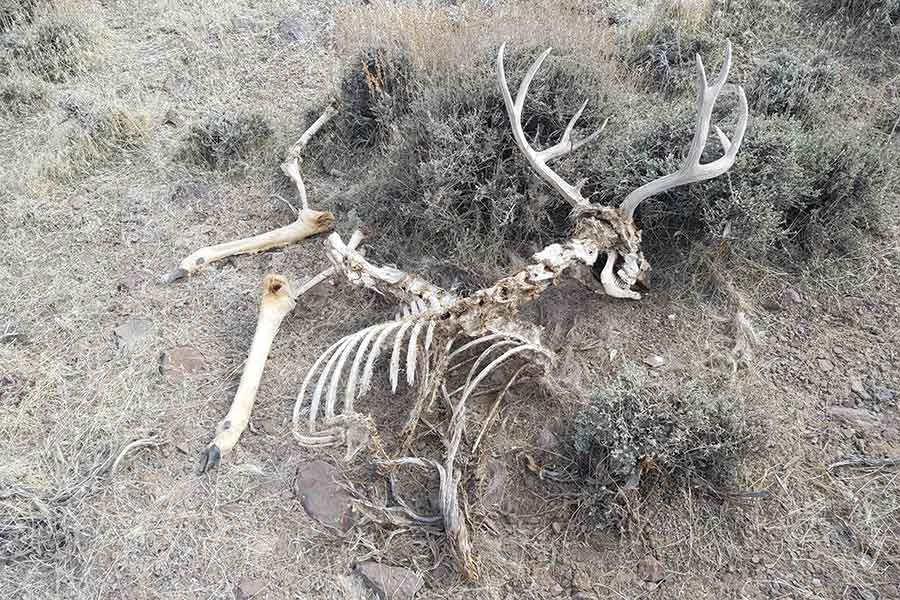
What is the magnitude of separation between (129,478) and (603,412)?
8.24 feet

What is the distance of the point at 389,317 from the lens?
13.3ft

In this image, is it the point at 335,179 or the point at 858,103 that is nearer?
the point at 858,103

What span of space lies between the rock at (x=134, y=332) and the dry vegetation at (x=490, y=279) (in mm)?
20

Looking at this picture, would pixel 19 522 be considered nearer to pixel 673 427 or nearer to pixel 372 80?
pixel 673 427

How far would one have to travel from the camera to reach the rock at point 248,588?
297 cm

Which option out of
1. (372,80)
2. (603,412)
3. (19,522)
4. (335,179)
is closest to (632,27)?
(372,80)

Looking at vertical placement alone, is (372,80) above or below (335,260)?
above

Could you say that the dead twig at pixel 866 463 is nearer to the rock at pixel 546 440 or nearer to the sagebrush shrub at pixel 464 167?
the rock at pixel 546 440

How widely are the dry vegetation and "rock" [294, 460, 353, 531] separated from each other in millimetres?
55

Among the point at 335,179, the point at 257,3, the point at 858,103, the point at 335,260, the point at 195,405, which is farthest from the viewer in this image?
the point at 257,3

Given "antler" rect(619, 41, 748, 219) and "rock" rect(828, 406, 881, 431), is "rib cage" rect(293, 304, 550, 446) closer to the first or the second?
"antler" rect(619, 41, 748, 219)

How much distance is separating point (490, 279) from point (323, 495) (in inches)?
64.5

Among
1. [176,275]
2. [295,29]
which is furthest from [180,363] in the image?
[295,29]

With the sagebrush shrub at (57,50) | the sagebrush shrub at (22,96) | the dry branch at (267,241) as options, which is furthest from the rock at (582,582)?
the sagebrush shrub at (57,50)
